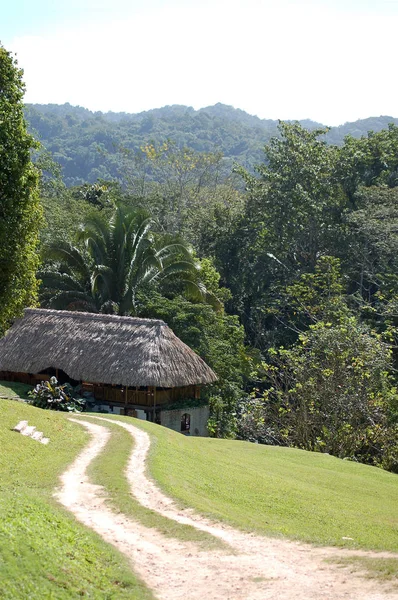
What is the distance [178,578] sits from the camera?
10500 mm

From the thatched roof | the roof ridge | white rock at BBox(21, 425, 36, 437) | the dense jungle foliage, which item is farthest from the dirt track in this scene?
the roof ridge

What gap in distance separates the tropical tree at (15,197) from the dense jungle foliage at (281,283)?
0.37m

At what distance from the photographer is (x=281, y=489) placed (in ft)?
57.6

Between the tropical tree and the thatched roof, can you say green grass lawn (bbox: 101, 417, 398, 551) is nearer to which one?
the thatched roof

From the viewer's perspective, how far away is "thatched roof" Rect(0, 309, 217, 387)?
96.1ft

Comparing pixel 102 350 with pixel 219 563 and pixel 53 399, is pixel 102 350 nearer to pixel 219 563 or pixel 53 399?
pixel 53 399

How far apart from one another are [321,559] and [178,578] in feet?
8.13

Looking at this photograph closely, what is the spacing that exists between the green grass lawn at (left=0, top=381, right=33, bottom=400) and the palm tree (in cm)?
582

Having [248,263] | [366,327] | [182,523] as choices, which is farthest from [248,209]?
[182,523]

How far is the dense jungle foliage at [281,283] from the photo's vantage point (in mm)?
29875

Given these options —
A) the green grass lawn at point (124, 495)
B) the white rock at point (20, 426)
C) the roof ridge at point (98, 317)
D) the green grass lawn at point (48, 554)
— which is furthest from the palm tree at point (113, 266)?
the green grass lawn at point (48, 554)

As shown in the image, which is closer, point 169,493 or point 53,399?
point 169,493

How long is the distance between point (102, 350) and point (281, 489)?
47.0 ft

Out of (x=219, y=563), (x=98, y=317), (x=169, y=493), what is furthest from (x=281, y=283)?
(x=219, y=563)
